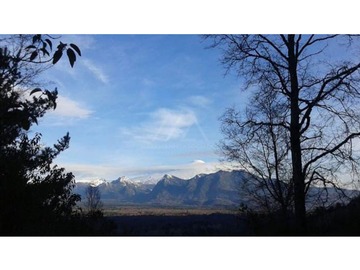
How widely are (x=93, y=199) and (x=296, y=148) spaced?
2065mm

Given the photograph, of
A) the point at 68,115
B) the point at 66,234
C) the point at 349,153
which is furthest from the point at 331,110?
the point at 66,234

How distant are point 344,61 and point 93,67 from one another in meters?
2.49

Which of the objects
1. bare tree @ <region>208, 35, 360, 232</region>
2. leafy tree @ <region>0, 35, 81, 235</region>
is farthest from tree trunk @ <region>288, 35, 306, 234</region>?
leafy tree @ <region>0, 35, 81, 235</region>

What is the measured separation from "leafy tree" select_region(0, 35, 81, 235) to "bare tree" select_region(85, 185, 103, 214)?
121mm

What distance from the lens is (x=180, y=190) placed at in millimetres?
3748

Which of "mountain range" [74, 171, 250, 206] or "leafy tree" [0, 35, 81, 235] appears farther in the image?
"mountain range" [74, 171, 250, 206]

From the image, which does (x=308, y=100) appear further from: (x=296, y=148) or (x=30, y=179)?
(x=30, y=179)

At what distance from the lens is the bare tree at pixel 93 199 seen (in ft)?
12.1

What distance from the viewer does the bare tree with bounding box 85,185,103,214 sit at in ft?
12.1

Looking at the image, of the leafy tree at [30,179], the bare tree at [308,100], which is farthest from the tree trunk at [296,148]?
the leafy tree at [30,179]

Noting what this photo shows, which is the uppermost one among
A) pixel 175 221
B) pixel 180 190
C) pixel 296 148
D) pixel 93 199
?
pixel 296 148

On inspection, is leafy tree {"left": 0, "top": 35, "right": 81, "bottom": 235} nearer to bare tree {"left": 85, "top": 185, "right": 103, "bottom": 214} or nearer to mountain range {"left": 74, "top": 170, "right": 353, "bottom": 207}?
Result: bare tree {"left": 85, "top": 185, "right": 103, "bottom": 214}

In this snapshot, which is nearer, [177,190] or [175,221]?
[175,221]

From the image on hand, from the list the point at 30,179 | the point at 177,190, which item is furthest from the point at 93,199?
the point at 177,190
